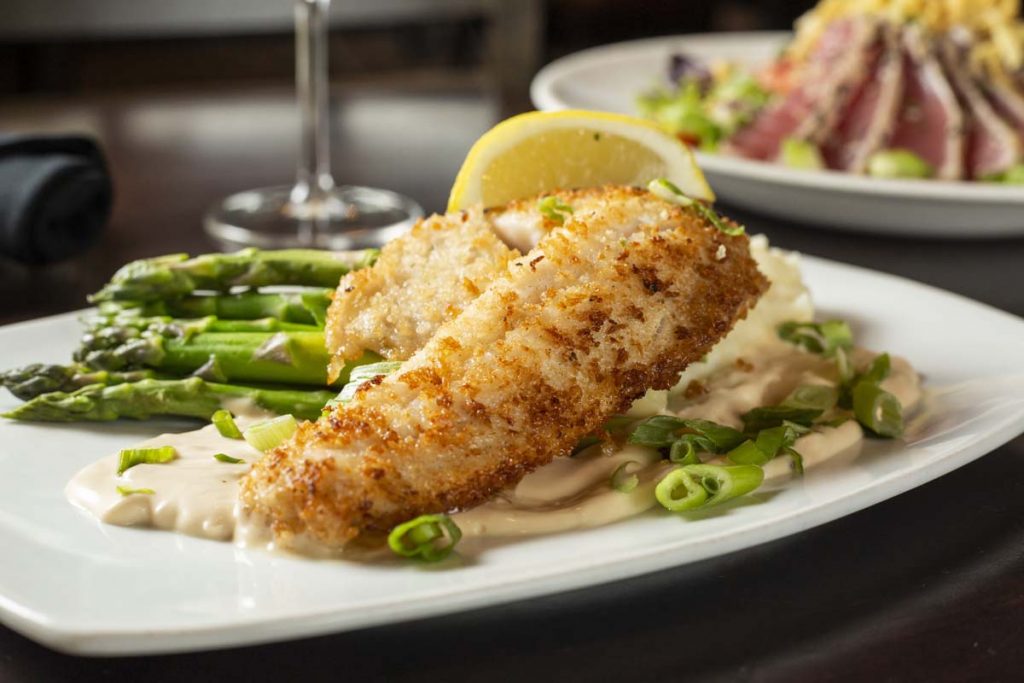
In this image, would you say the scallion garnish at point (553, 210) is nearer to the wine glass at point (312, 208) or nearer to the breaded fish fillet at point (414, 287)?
the breaded fish fillet at point (414, 287)

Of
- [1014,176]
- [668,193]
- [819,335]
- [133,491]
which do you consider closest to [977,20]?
[1014,176]

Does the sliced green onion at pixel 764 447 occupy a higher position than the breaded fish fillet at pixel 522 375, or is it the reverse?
the breaded fish fillet at pixel 522 375

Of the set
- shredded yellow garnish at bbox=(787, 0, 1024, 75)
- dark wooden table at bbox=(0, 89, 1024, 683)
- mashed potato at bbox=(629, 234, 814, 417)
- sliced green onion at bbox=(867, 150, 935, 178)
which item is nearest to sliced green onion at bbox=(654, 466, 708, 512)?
dark wooden table at bbox=(0, 89, 1024, 683)

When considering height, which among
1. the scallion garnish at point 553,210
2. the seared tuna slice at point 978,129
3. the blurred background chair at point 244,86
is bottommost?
the blurred background chair at point 244,86

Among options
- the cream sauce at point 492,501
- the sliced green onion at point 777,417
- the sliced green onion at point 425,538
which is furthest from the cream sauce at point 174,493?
the sliced green onion at point 777,417

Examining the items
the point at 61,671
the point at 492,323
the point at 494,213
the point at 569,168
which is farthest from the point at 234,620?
the point at 569,168

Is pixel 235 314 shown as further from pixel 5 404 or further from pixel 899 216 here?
pixel 899 216

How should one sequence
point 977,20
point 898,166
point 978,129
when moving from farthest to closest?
1. point 977,20
2. point 978,129
3. point 898,166

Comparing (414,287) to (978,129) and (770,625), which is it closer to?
(770,625)
